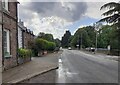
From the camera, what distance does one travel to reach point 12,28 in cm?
1858

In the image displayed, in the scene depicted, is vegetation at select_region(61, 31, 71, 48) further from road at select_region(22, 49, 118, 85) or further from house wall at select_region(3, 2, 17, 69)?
house wall at select_region(3, 2, 17, 69)

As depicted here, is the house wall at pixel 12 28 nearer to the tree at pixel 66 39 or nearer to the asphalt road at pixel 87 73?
the asphalt road at pixel 87 73

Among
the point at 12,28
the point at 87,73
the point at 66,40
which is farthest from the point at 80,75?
the point at 66,40

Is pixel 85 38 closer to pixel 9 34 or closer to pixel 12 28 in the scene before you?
pixel 12 28

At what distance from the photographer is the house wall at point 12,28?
16734 mm

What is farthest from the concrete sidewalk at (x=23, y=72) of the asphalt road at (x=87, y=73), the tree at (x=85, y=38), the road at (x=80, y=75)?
the tree at (x=85, y=38)

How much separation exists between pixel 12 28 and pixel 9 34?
0.85 metres

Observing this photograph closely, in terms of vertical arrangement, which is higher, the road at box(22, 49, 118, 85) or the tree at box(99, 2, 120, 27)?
the tree at box(99, 2, 120, 27)

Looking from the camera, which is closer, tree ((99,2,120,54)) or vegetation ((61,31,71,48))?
tree ((99,2,120,54))

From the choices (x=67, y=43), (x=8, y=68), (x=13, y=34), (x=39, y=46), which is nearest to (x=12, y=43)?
(x=13, y=34)

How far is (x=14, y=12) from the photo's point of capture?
19125 millimetres

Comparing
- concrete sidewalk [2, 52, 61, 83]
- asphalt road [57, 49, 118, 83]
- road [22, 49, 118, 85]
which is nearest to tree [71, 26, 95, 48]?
asphalt road [57, 49, 118, 83]

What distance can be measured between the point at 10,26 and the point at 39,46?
25864 mm

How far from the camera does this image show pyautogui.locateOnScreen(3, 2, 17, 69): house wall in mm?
16734
